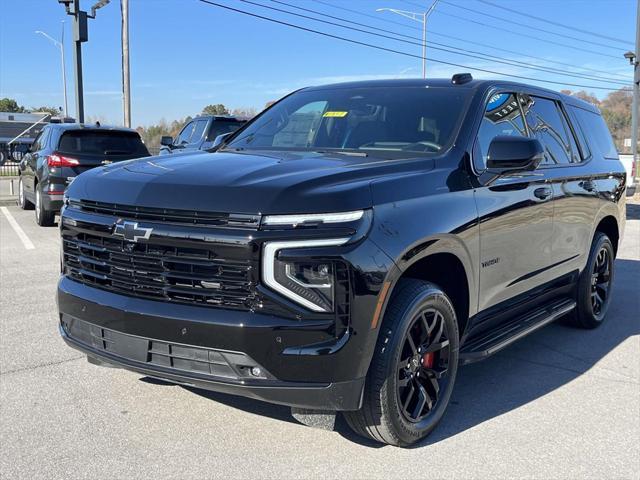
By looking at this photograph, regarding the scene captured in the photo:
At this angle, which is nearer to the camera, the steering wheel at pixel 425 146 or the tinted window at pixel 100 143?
the steering wheel at pixel 425 146

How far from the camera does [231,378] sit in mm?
2863

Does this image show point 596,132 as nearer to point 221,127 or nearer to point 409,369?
point 409,369

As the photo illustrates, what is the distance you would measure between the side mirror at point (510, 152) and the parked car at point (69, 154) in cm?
805

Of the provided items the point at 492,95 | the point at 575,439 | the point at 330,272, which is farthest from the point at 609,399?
the point at 330,272

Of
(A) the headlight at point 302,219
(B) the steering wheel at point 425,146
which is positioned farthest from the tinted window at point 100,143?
(A) the headlight at point 302,219

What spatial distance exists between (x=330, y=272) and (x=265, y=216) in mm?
372

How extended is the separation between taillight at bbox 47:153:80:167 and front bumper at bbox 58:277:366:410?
8.15 metres

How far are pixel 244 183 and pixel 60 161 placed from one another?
8459 millimetres

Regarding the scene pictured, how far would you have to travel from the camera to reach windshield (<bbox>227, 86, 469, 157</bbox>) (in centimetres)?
401

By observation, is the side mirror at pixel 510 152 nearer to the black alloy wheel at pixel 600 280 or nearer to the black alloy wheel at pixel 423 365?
the black alloy wheel at pixel 423 365

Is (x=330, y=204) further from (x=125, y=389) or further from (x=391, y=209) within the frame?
(x=125, y=389)

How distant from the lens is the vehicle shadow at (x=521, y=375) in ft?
12.2

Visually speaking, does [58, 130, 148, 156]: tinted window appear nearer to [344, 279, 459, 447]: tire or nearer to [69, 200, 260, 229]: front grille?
[69, 200, 260, 229]: front grille

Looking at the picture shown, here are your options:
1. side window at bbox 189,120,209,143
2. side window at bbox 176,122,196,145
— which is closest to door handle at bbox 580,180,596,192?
side window at bbox 189,120,209,143
